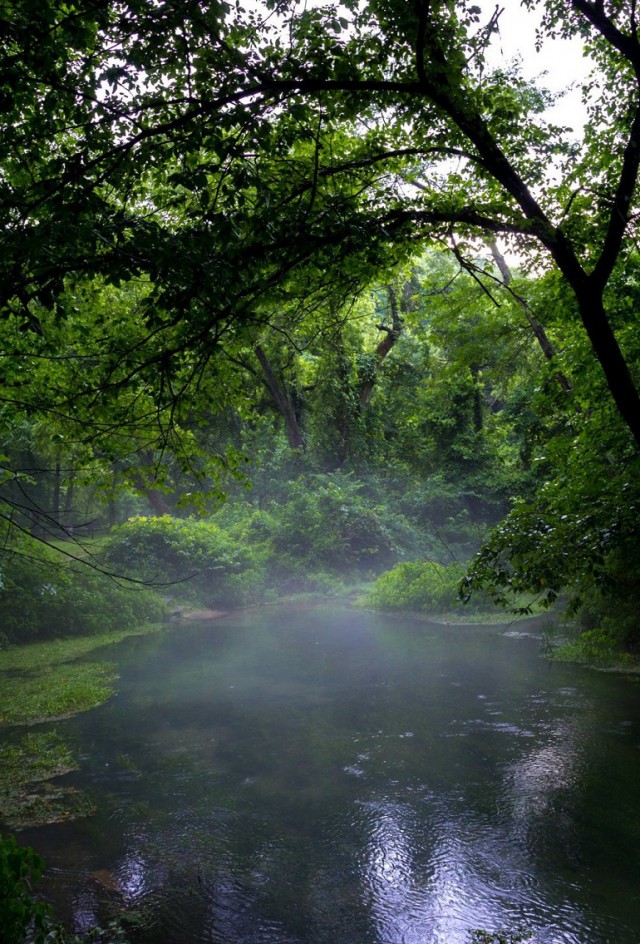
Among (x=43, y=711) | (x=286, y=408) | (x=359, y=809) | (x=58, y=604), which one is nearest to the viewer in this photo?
(x=359, y=809)

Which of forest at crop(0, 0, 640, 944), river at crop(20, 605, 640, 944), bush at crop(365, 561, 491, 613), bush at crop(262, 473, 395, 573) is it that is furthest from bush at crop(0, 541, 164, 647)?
bush at crop(365, 561, 491, 613)

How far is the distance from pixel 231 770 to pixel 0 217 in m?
7.00

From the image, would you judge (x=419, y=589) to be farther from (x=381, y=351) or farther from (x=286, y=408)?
(x=381, y=351)

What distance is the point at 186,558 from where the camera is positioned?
878 inches

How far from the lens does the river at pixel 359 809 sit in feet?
18.4

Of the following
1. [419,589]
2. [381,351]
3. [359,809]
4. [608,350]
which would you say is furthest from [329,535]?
[608,350]

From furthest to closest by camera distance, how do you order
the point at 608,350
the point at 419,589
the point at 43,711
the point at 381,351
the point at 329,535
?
1. the point at 381,351
2. the point at 329,535
3. the point at 419,589
4. the point at 43,711
5. the point at 608,350

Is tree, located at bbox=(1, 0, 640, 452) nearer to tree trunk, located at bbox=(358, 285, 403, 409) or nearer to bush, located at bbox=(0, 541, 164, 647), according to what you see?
bush, located at bbox=(0, 541, 164, 647)

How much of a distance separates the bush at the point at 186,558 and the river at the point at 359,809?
883 cm

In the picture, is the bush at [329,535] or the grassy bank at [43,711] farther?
the bush at [329,535]

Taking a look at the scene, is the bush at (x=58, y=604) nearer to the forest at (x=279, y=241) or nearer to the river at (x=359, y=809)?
the forest at (x=279, y=241)

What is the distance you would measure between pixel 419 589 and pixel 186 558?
7597mm

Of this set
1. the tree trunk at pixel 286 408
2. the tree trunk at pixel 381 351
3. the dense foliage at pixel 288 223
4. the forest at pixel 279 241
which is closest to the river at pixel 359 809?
the forest at pixel 279 241

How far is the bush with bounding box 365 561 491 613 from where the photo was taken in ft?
64.2
